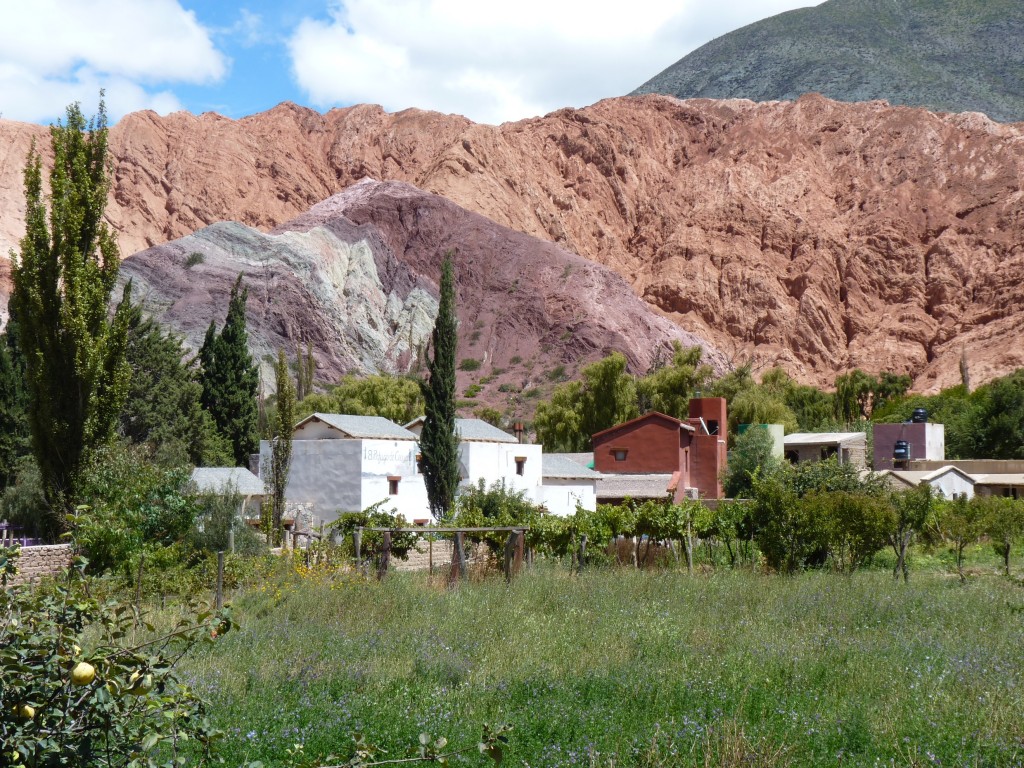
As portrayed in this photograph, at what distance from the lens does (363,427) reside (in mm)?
37031

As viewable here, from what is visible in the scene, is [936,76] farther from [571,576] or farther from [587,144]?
[571,576]

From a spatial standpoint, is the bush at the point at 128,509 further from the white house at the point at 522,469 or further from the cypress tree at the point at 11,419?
the white house at the point at 522,469

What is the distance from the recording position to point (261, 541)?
23.1 meters

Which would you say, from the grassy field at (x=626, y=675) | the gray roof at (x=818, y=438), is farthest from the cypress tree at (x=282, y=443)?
the gray roof at (x=818, y=438)

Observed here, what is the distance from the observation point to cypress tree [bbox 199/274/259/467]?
44.4 metres

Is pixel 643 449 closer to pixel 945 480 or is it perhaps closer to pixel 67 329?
pixel 945 480

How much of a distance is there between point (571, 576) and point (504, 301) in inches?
3167

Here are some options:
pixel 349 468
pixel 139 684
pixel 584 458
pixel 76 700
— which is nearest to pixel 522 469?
pixel 349 468

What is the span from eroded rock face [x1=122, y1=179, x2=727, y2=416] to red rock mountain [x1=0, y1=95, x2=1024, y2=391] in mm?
5391

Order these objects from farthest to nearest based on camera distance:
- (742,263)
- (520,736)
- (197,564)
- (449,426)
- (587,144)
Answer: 1. (587,144)
2. (742,263)
3. (449,426)
4. (197,564)
5. (520,736)

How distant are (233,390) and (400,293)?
172 feet

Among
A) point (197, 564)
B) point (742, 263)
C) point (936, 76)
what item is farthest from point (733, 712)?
point (936, 76)

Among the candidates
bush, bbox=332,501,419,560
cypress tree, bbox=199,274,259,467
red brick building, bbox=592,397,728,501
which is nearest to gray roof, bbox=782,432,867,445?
red brick building, bbox=592,397,728,501

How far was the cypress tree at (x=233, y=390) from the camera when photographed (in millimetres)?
44406
